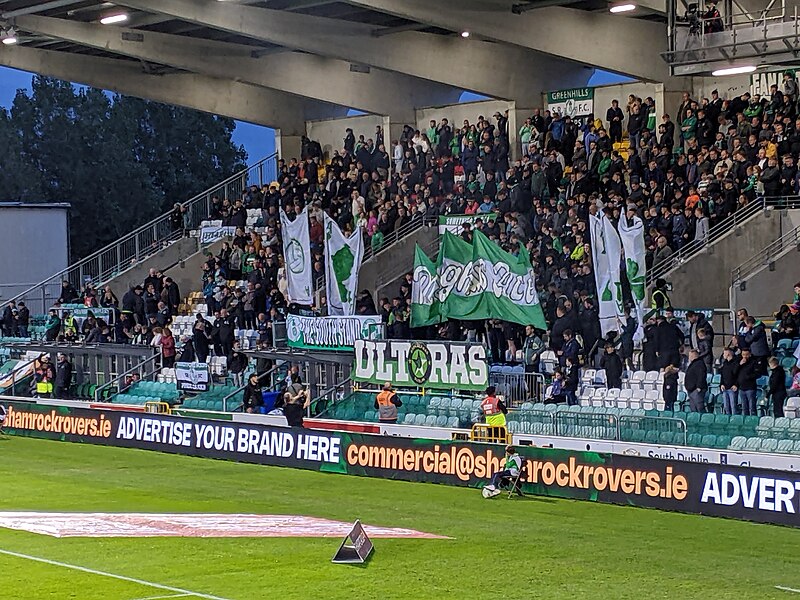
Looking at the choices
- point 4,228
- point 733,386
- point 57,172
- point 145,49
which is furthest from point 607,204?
point 57,172

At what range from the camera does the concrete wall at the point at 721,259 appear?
29.7 metres

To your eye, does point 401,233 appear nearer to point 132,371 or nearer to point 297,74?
point 132,371

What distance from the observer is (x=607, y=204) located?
3122cm

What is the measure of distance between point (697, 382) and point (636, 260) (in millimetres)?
2434

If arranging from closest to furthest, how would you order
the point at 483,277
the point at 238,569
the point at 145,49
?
the point at 238,569, the point at 483,277, the point at 145,49

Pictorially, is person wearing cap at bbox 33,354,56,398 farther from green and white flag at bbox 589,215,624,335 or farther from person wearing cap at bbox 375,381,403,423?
green and white flag at bbox 589,215,624,335

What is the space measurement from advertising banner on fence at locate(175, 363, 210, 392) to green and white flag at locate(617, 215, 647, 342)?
12.6m

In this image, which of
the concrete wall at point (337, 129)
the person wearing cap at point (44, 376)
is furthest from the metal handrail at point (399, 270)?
the concrete wall at point (337, 129)

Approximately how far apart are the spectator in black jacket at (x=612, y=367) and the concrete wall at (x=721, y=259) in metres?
3.75

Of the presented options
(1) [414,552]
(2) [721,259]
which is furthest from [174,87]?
(1) [414,552]

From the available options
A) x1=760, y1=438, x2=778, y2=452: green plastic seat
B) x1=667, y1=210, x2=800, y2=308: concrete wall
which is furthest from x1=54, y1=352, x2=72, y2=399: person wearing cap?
x1=760, y1=438, x2=778, y2=452: green plastic seat

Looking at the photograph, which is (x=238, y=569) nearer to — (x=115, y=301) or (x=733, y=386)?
(x=733, y=386)

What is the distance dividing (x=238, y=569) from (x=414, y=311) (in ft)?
47.3

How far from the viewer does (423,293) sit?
29.6 meters
